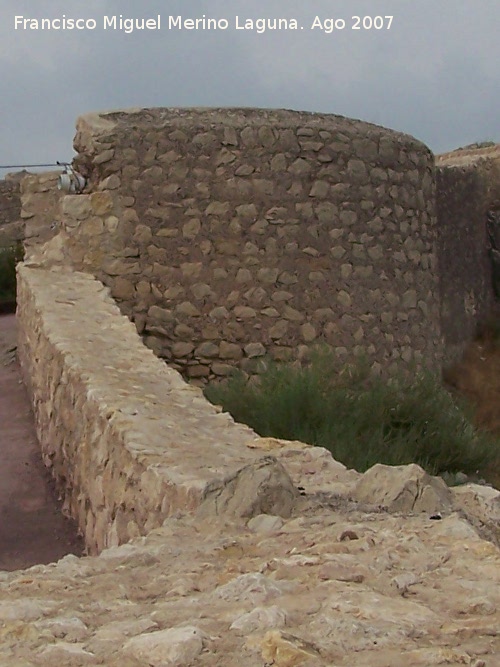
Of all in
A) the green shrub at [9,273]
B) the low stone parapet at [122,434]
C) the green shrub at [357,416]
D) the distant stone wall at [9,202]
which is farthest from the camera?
the distant stone wall at [9,202]

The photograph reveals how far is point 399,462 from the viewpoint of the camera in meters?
5.53

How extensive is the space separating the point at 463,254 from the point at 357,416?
5791mm

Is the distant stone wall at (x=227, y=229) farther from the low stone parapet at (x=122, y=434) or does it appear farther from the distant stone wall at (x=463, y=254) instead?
the distant stone wall at (x=463, y=254)

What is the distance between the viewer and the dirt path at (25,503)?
4.71m

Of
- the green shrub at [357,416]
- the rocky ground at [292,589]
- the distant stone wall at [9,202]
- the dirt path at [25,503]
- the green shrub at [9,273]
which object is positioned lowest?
the dirt path at [25,503]

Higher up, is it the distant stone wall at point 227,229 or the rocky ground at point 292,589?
the distant stone wall at point 227,229

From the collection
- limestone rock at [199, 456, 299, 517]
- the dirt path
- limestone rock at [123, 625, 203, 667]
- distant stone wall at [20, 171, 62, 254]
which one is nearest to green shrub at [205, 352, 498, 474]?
the dirt path

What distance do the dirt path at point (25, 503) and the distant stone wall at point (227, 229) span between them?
128cm

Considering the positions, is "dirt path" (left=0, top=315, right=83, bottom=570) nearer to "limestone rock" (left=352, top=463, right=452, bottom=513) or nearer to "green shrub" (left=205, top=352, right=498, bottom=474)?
"green shrub" (left=205, top=352, right=498, bottom=474)

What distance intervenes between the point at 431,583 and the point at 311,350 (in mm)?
5492

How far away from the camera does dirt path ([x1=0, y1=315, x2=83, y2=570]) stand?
15.5 ft

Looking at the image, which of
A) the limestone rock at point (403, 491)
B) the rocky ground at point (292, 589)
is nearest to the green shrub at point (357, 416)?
the limestone rock at point (403, 491)

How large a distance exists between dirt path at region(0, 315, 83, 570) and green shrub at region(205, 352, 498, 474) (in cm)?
133

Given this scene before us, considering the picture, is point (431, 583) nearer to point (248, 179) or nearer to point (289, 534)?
point (289, 534)
